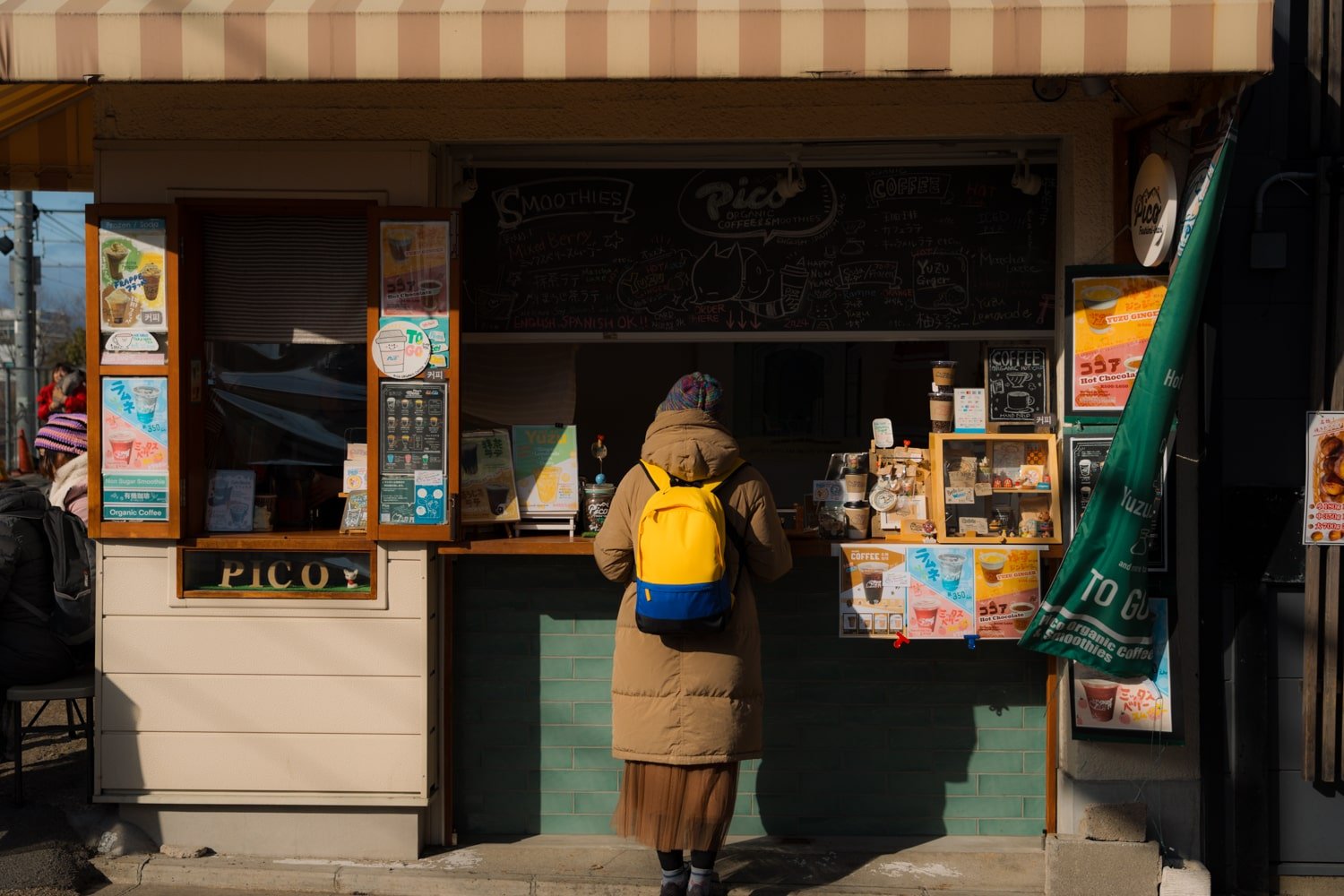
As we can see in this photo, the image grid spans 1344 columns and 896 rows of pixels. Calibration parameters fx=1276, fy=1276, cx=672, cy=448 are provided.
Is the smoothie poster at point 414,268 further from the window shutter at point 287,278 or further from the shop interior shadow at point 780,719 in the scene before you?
the shop interior shadow at point 780,719

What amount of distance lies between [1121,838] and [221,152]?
4682 mm

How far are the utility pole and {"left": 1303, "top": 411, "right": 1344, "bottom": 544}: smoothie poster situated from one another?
16.8 m

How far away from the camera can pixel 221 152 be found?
5.42m

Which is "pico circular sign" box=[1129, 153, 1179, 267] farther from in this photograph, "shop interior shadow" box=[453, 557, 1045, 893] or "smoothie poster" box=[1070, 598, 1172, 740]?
"shop interior shadow" box=[453, 557, 1045, 893]

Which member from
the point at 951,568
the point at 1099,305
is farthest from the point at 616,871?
the point at 1099,305

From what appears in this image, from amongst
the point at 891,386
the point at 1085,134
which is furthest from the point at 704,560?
the point at 1085,134

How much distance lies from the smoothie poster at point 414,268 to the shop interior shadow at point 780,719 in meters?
1.17

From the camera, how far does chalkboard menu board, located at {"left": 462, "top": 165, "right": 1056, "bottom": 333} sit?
558cm

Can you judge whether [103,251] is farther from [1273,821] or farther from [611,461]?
[1273,821]

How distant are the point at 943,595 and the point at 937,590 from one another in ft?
0.09

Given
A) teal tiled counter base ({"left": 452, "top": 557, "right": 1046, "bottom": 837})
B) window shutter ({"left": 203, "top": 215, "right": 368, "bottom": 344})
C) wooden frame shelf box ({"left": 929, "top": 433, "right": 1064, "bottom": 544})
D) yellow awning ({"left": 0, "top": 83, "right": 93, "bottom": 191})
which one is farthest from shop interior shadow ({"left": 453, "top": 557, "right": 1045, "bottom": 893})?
yellow awning ({"left": 0, "top": 83, "right": 93, "bottom": 191})

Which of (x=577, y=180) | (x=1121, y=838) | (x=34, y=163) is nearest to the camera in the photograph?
(x=1121, y=838)

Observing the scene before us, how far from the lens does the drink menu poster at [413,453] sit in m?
5.37

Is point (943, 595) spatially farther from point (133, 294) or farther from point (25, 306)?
point (25, 306)
